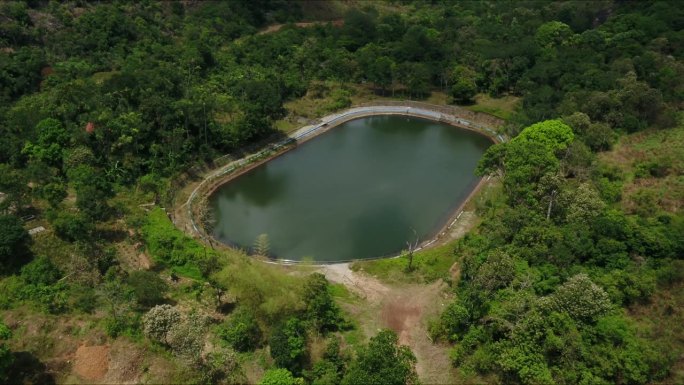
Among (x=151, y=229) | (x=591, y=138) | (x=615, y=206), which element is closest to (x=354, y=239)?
(x=151, y=229)

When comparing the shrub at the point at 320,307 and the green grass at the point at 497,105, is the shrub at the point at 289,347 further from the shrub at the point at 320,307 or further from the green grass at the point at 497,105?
the green grass at the point at 497,105

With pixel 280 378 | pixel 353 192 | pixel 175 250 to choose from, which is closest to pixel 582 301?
pixel 280 378

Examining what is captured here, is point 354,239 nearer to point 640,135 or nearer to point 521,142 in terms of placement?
point 521,142

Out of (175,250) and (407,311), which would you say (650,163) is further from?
(175,250)

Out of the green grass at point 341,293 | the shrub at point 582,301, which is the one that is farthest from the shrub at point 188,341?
the shrub at point 582,301

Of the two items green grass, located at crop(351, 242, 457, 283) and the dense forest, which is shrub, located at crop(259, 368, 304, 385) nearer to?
the dense forest
